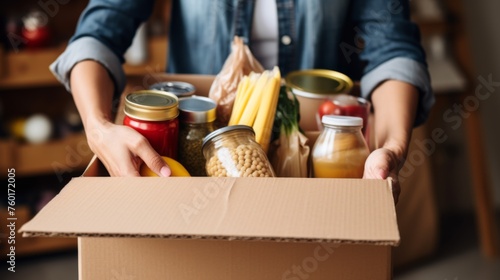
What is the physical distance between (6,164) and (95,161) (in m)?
1.60

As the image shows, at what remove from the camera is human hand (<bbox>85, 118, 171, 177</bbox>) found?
2.62 ft

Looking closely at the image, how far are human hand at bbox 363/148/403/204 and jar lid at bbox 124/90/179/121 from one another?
27 cm

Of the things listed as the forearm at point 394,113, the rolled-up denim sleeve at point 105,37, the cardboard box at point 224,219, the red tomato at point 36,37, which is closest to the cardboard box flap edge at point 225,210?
the cardboard box at point 224,219

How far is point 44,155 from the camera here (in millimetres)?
2355

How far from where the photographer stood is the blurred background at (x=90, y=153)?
2.32m

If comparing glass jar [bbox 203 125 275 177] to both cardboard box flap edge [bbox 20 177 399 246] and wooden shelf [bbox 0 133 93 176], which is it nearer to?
cardboard box flap edge [bbox 20 177 399 246]

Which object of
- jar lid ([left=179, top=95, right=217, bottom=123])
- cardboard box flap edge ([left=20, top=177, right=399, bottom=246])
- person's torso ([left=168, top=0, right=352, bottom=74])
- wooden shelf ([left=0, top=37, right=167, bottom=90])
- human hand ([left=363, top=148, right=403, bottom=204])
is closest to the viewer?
cardboard box flap edge ([left=20, top=177, right=399, bottom=246])

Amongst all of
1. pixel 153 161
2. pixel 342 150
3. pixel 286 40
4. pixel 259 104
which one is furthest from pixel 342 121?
pixel 286 40

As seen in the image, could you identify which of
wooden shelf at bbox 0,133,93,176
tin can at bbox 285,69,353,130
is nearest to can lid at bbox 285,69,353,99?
tin can at bbox 285,69,353,130

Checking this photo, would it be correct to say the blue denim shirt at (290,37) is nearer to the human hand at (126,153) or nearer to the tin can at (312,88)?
the tin can at (312,88)

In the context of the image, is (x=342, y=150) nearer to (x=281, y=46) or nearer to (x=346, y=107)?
(x=346, y=107)

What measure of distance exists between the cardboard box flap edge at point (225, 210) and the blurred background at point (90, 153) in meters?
1.65

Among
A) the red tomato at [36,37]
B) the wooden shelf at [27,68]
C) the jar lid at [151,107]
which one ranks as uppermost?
the jar lid at [151,107]

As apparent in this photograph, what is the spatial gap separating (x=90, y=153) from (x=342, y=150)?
5.85ft
